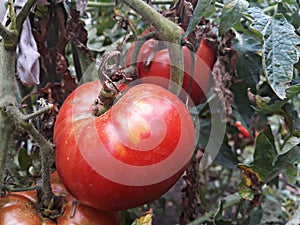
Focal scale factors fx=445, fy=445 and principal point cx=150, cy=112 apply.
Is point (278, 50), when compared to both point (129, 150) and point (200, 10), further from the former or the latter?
point (129, 150)

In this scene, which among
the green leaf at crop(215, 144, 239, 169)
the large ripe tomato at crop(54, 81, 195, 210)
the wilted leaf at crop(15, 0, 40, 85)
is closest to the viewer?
the large ripe tomato at crop(54, 81, 195, 210)

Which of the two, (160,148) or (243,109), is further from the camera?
(243,109)

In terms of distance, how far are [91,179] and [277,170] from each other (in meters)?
0.35

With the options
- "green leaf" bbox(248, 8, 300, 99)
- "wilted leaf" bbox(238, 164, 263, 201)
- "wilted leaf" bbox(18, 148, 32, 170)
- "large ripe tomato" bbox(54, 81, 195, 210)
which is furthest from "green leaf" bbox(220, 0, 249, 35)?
"wilted leaf" bbox(18, 148, 32, 170)

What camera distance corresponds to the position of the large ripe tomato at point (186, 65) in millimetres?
713

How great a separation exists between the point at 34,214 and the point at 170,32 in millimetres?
314

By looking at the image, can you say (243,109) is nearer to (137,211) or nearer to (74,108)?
(137,211)

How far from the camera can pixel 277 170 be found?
2.47 ft

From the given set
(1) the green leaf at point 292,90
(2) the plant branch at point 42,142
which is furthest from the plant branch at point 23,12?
(1) the green leaf at point 292,90

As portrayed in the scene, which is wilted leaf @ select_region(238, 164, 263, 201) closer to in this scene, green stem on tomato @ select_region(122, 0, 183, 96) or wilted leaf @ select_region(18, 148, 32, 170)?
green stem on tomato @ select_region(122, 0, 183, 96)

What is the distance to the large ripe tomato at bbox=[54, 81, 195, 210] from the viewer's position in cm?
53

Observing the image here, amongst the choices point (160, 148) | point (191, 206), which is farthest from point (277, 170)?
point (160, 148)

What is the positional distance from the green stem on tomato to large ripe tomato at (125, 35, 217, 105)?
4 cm

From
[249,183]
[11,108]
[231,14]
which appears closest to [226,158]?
[249,183]
